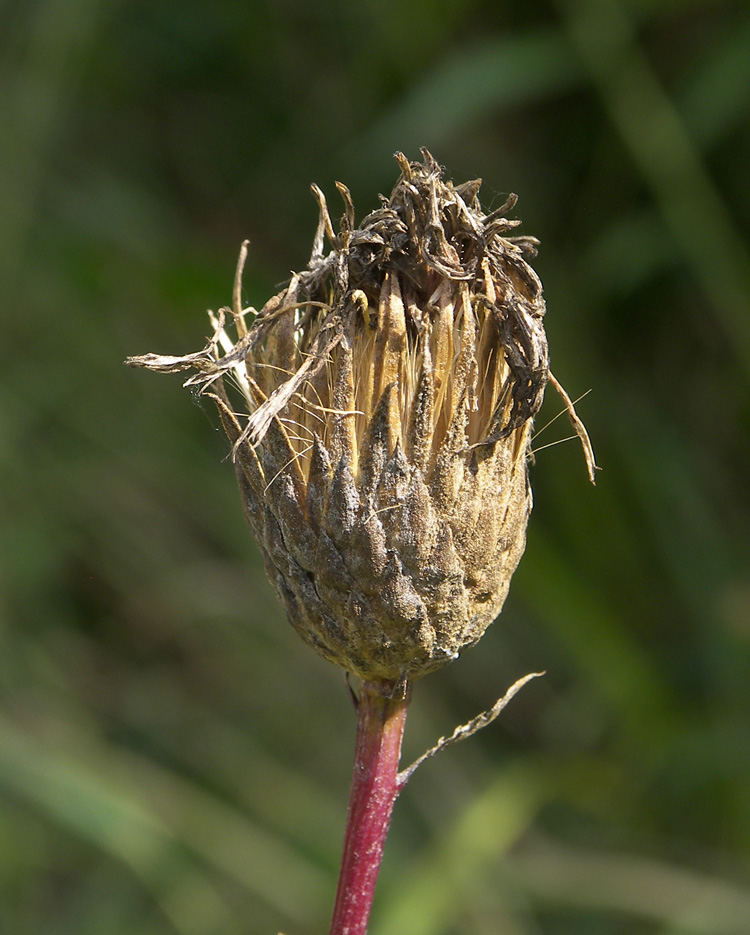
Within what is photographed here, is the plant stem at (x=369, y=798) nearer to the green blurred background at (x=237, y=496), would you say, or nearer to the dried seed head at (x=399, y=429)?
the dried seed head at (x=399, y=429)

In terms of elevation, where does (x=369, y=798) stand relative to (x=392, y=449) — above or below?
below

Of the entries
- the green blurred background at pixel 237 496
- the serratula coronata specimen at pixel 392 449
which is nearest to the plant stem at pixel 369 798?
the serratula coronata specimen at pixel 392 449

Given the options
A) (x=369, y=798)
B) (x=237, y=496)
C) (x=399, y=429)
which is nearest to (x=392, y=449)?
(x=399, y=429)

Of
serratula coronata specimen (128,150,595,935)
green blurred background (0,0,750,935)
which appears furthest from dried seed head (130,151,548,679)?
green blurred background (0,0,750,935)

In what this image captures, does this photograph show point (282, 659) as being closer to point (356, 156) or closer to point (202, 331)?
point (202, 331)

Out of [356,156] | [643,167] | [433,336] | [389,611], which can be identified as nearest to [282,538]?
[389,611]

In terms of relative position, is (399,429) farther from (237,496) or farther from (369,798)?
(237,496)
